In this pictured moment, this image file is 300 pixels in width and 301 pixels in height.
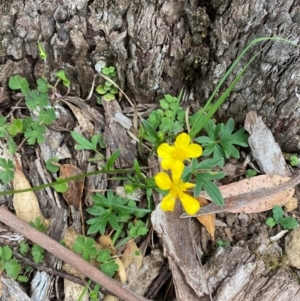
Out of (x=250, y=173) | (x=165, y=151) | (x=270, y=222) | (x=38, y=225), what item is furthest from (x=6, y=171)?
(x=270, y=222)

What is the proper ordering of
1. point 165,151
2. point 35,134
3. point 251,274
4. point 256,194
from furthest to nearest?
point 35,134
point 256,194
point 251,274
point 165,151

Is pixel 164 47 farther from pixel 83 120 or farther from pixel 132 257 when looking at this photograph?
pixel 132 257

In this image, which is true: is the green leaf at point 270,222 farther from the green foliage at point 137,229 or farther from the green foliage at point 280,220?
the green foliage at point 137,229

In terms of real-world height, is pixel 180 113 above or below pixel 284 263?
above

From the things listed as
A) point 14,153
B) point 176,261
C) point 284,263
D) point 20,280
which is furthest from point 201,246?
point 14,153

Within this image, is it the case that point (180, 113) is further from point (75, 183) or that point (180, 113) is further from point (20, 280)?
point (20, 280)

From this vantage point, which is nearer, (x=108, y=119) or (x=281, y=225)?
(x=281, y=225)

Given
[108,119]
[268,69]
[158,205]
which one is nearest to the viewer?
[268,69]
